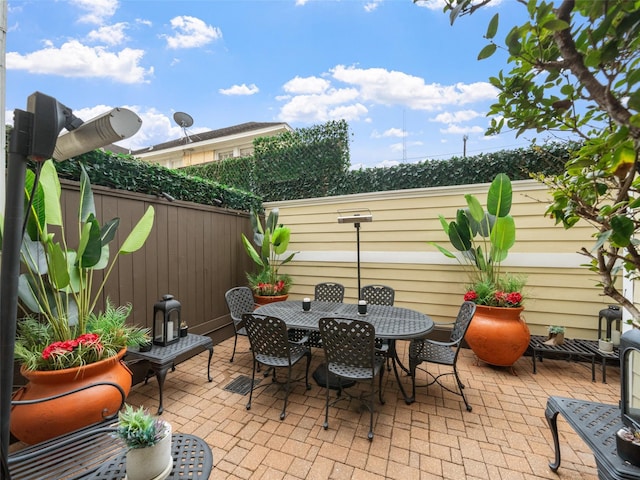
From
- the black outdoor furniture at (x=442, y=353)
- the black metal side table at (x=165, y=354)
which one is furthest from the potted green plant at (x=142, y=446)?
the black outdoor furniture at (x=442, y=353)

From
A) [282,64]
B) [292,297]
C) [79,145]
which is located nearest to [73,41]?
[282,64]

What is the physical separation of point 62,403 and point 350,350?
2.21 meters

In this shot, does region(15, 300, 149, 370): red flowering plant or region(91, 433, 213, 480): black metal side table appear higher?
region(15, 300, 149, 370): red flowering plant

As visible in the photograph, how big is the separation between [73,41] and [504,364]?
26.5 ft

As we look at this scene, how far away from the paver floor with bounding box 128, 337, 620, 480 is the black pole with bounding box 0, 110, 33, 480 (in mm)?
1553

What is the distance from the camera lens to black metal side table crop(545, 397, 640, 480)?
4.08 ft

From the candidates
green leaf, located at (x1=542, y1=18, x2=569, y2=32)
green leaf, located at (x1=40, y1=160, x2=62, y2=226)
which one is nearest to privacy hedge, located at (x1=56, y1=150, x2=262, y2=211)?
green leaf, located at (x1=40, y1=160, x2=62, y2=226)

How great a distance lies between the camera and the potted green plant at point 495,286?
10.7ft

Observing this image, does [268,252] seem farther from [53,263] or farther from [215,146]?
[215,146]

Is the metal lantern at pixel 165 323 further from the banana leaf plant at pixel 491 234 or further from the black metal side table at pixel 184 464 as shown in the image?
the banana leaf plant at pixel 491 234

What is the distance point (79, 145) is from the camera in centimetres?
156

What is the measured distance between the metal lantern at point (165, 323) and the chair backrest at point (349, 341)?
184 centimetres

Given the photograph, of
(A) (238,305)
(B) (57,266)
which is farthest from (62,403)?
(A) (238,305)

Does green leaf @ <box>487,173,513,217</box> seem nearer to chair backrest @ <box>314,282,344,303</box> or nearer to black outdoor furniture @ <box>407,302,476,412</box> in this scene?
black outdoor furniture @ <box>407,302,476,412</box>
